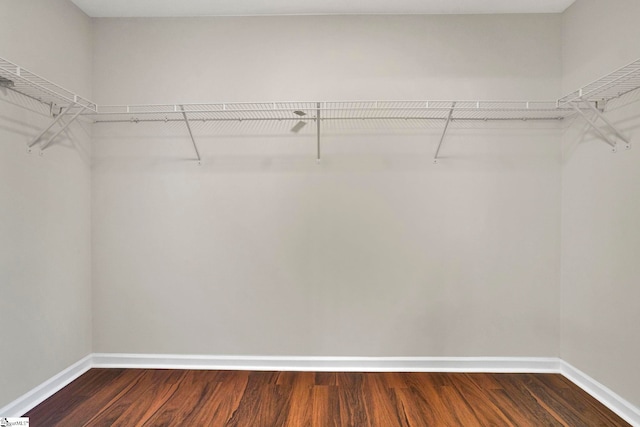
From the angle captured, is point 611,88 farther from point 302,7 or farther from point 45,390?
point 45,390

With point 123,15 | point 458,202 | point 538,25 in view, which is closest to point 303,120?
point 458,202

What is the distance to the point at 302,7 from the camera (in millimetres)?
2244

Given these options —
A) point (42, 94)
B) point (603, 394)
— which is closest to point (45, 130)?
point (42, 94)

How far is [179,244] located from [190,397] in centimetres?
101

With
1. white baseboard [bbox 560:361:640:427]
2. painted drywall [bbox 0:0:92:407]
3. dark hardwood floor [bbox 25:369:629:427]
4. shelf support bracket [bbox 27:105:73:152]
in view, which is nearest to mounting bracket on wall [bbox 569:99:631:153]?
white baseboard [bbox 560:361:640:427]

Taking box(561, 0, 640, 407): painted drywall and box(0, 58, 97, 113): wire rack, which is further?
box(561, 0, 640, 407): painted drywall

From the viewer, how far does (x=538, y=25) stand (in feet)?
7.50

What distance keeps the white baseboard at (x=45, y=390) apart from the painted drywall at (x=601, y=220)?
11.1ft

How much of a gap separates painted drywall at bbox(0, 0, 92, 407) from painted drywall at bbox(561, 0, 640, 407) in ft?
11.2

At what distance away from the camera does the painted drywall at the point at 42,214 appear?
1763mm

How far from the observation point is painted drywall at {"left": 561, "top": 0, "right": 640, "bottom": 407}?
1.78m

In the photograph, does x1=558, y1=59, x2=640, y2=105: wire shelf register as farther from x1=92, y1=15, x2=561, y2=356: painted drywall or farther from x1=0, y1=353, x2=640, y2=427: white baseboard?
x1=0, y1=353, x2=640, y2=427: white baseboard

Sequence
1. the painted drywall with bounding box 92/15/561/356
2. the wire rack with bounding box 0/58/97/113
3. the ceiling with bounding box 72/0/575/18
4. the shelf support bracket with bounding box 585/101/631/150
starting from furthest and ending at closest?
the painted drywall with bounding box 92/15/561/356 < the ceiling with bounding box 72/0/575/18 < the shelf support bracket with bounding box 585/101/631/150 < the wire rack with bounding box 0/58/97/113

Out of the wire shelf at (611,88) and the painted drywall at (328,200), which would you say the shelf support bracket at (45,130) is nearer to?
the painted drywall at (328,200)
